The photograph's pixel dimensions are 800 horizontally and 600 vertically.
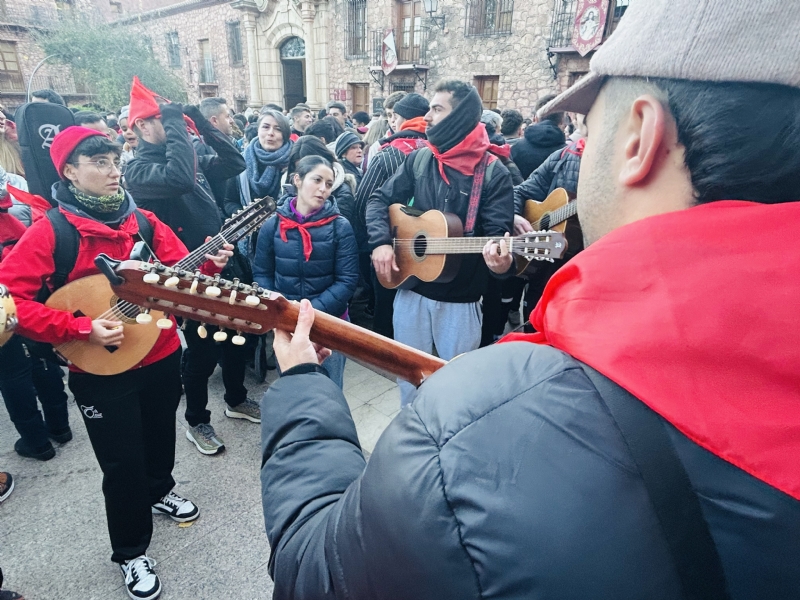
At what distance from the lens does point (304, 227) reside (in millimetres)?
3027

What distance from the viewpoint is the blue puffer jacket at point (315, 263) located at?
9.96 feet

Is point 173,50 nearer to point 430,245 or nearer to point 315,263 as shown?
point 315,263

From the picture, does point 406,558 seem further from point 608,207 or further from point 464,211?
point 464,211

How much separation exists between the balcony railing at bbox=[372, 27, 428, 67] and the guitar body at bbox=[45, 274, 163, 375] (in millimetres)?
17301

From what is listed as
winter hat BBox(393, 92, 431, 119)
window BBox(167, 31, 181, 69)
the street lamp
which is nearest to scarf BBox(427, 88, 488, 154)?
winter hat BBox(393, 92, 431, 119)

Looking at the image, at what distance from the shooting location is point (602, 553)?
54cm

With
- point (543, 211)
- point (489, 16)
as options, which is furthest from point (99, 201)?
point (489, 16)

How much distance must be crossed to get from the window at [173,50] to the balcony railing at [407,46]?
51.1ft

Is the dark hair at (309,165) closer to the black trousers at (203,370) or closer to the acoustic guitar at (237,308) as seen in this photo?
the black trousers at (203,370)

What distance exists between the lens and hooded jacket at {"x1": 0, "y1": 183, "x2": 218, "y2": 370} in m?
1.88

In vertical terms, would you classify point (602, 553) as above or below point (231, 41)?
below

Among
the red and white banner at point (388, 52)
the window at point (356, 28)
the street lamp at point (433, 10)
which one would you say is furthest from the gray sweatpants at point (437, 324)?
the window at point (356, 28)

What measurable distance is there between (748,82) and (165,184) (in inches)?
124

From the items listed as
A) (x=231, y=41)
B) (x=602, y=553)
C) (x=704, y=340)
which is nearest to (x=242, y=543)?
(x=602, y=553)
